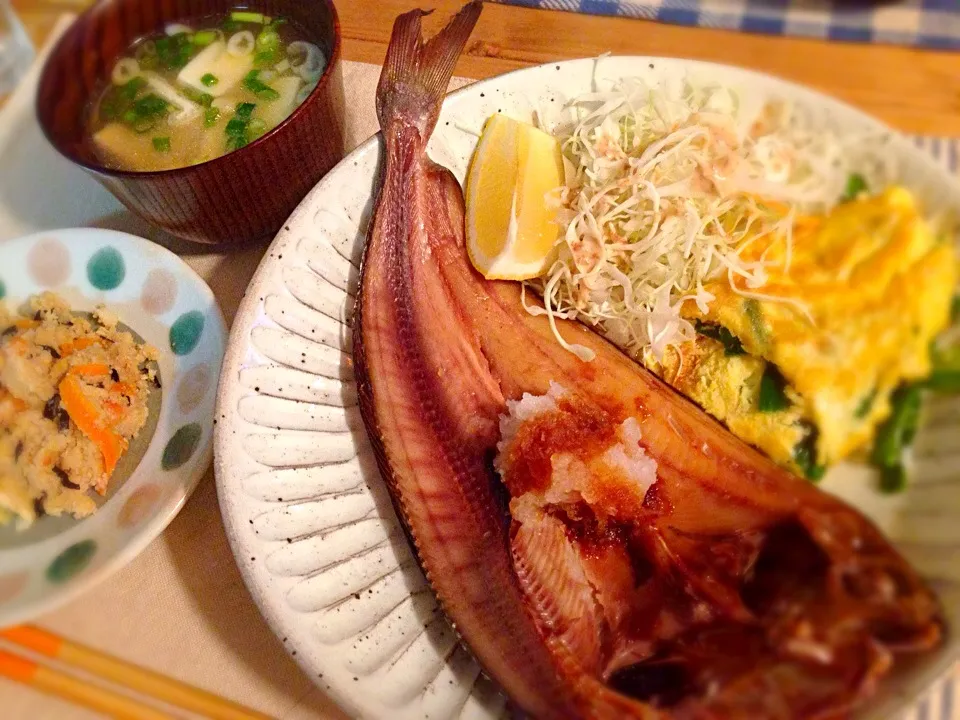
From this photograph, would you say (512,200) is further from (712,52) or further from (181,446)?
(181,446)

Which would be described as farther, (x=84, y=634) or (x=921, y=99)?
(x=84, y=634)

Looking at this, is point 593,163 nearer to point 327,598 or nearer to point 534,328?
point 534,328

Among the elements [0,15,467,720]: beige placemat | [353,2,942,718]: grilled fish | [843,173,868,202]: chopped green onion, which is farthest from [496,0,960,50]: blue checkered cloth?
[0,15,467,720]: beige placemat

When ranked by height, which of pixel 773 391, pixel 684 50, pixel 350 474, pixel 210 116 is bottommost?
pixel 350 474

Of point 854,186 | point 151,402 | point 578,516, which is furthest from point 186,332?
point 854,186

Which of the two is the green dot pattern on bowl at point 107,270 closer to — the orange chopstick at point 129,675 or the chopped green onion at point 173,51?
the chopped green onion at point 173,51

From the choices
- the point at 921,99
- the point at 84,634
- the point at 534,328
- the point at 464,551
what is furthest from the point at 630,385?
the point at 84,634
